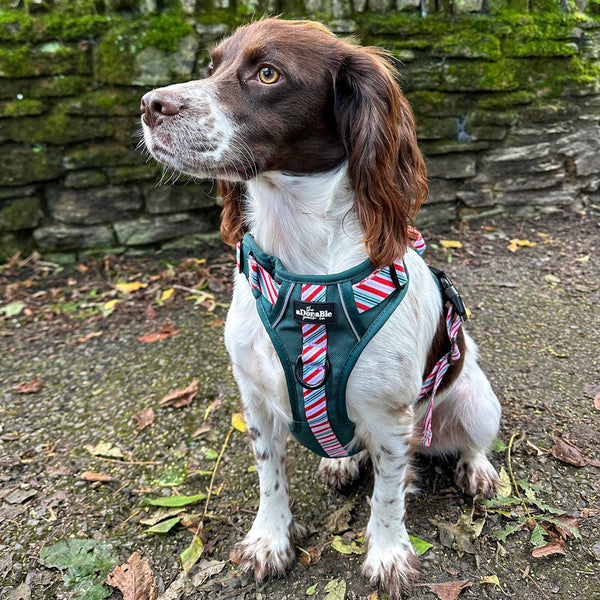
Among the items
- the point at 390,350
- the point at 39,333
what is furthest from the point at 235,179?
the point at 39,333

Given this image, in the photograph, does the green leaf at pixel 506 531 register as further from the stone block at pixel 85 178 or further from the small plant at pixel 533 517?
the stone block at pixel 85 178

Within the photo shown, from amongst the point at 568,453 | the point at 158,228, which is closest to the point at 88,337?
the point at 158,228

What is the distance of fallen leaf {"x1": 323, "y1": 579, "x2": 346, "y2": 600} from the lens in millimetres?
1931

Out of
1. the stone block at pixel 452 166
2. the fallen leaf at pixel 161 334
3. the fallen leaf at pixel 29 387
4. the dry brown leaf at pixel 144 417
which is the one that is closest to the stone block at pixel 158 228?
the fallen leaf at pixel 161 334

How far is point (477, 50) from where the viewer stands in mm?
4254

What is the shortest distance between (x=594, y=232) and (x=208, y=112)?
169 inches

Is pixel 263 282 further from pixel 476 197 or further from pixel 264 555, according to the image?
pixel 476 197

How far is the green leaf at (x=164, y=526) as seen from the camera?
220 centimetres

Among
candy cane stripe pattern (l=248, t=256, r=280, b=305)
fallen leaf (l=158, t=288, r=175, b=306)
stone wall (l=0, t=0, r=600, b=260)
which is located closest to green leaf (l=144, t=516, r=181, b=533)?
candy cane stripe pattern (l=248, t=256, r=280, b=305)

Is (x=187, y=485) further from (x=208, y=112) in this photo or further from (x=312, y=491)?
(x=208, y=112)

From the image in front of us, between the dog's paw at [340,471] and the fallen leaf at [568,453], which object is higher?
the dog's paw at [340,471]

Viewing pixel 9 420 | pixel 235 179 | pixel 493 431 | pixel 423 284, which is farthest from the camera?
pixel 9 420

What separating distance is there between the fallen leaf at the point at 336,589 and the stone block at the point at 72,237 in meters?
3.26

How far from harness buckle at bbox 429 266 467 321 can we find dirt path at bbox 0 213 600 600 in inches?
34.2
